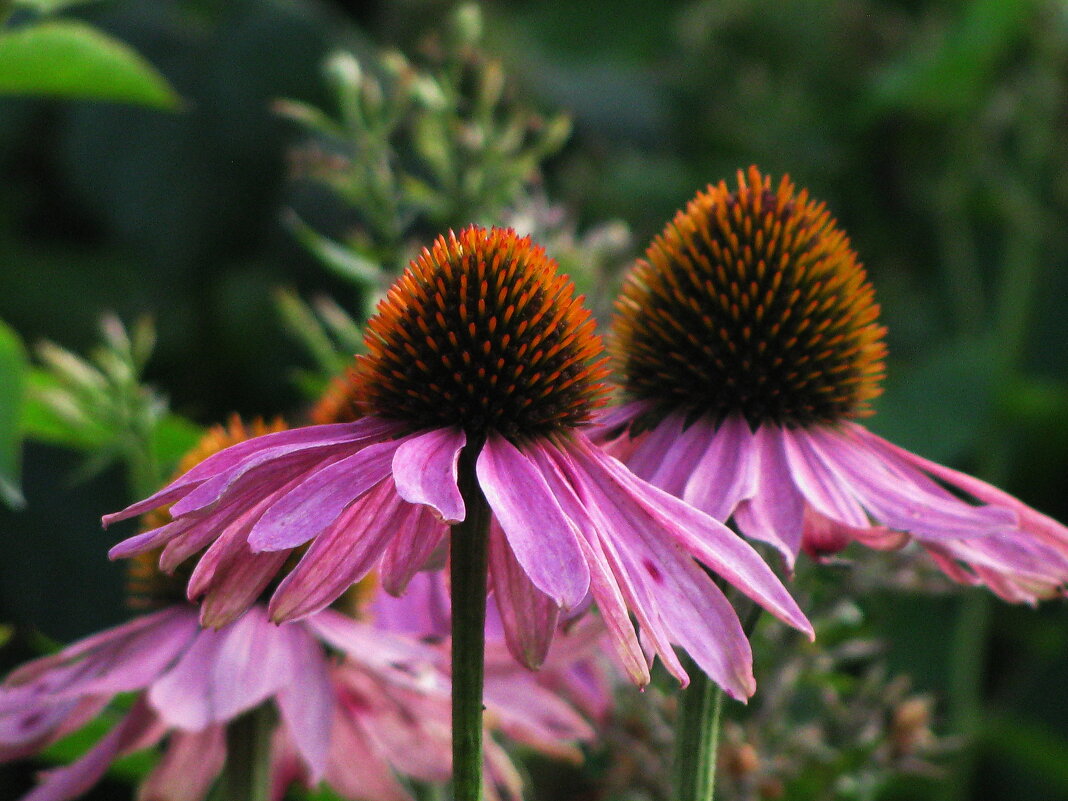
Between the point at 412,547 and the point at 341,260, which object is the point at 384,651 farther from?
the point at 341,260

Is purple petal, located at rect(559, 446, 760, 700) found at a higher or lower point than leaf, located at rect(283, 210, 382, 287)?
lower

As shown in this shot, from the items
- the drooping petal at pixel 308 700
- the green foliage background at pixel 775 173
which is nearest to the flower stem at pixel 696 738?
the drooping petal at pixel 308 700

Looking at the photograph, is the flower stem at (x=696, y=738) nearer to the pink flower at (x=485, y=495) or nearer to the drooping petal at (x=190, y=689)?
the pink flower at (x=485, y=495)

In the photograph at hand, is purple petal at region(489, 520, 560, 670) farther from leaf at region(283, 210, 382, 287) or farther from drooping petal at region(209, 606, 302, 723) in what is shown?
leaf at region(283, 210, 382, 287)

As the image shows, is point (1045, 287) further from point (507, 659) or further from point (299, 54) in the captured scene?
point (507, 659)

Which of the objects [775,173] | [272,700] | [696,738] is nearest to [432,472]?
[696,738]

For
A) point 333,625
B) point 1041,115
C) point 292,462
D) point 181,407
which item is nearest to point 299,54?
point 181,407

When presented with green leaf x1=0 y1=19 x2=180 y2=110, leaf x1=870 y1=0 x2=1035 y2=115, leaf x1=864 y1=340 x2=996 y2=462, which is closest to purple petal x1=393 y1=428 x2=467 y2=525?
green leaf x1=0 y1=19 x2=180 y2=110
